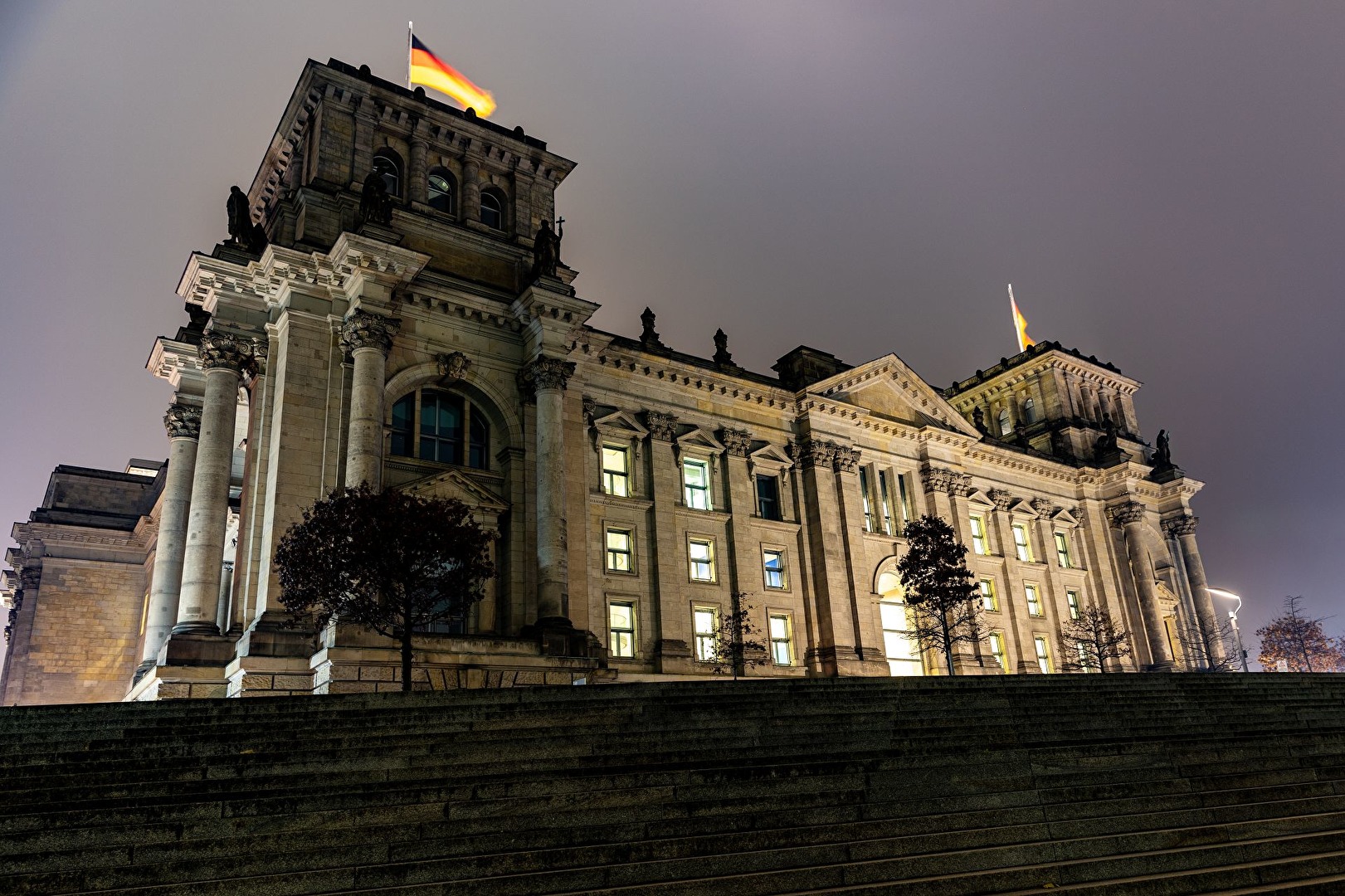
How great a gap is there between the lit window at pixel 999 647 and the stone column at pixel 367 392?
29632 millimetres

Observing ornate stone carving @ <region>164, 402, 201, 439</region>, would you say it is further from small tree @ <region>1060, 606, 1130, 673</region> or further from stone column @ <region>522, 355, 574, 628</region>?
small tree @ <region>1060, 606, 1130, 673</region>

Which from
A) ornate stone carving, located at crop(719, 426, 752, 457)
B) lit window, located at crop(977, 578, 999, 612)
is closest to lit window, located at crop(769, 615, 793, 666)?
ornate stone carving, located at crop(719, 426, 752, 457)

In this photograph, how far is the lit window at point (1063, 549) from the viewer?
158ft

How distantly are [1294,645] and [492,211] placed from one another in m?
Result: 84.2

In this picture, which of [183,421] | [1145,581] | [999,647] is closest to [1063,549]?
[1145,581]

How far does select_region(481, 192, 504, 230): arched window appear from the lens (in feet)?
104

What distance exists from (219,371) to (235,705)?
558 inches

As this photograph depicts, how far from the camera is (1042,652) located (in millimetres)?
44531

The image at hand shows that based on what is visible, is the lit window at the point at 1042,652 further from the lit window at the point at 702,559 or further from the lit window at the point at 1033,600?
the lit window at the point at 702,559

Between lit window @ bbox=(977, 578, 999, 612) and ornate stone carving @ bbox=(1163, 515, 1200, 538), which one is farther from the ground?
ornate stone carving @ bbox=(1163, 515, 1200, 538)

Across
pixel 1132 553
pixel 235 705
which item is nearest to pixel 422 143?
pixel 235 705

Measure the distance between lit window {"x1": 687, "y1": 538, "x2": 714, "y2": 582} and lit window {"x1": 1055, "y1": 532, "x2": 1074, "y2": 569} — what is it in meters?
23.3

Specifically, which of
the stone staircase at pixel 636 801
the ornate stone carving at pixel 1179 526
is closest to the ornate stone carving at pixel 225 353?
the stone staircase at pixel 636 801

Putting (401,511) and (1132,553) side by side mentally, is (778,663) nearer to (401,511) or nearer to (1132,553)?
(401,511)
